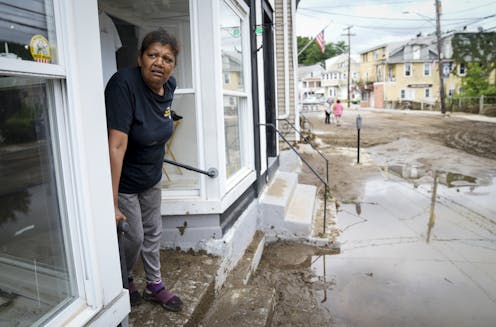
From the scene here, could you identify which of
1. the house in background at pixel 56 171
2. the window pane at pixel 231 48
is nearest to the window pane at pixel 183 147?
the window pane at pixel 231 48

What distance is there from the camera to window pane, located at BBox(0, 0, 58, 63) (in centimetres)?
141

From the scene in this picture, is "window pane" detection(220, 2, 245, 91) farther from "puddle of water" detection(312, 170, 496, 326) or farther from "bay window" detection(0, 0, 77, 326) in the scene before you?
"bay window" detection(0, 0, 77, 326)

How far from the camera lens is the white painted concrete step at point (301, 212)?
532 centimetres

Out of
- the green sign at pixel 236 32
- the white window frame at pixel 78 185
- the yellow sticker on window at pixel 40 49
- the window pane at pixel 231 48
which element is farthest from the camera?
the green sign at pixel 236 32

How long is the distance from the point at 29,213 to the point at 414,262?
4.22 metres

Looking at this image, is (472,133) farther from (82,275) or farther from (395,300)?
(82,275)

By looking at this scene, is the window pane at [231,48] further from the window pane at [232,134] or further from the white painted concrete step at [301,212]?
the white painted concrete step at [301,212]

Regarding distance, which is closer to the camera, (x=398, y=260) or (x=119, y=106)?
(x=119, y=106)

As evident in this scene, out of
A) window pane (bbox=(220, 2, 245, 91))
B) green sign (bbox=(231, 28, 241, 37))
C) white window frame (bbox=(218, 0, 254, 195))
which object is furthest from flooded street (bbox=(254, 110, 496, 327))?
green sign (bbox=(231, 28, 241, 37))

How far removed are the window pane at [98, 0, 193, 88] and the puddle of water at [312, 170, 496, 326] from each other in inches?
104

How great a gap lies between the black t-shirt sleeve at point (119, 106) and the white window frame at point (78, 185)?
280mm

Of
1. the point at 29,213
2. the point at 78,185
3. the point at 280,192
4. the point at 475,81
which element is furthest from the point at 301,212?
the point at 475,81

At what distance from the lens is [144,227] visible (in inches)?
107

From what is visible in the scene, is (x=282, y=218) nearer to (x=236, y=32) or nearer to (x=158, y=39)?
(x=236, y=32)
